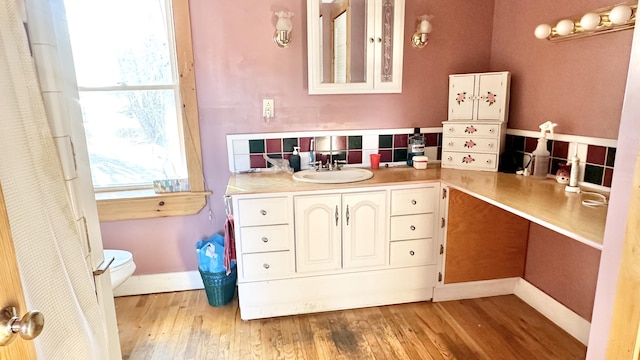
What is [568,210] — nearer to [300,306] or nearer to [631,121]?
[631,121]

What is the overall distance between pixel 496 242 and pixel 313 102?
146cm

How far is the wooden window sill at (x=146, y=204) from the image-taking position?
2.53m

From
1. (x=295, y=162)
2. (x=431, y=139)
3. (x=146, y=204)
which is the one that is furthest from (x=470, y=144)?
(x=146, y=204)

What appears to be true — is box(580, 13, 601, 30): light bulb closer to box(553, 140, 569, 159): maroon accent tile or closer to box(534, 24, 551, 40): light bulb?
box(534, 24, 551, 40): light bulb

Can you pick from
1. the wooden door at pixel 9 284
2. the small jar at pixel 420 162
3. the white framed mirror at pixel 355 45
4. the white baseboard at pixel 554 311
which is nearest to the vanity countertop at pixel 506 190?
the small jar at pixel 420 162

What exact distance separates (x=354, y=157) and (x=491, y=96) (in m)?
0.97

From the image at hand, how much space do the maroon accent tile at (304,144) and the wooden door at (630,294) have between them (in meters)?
1.97

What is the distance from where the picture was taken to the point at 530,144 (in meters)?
2.49

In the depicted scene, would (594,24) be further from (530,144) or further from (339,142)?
(339,142)

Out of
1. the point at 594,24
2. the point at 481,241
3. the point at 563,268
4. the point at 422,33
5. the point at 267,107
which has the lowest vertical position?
the point at 563,268

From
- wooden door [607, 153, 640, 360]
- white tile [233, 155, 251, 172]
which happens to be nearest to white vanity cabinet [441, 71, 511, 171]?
white tile [233, 155, 251, 172]

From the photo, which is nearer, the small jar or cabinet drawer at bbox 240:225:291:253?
cabinet drawer at bbox 240:225:291:253

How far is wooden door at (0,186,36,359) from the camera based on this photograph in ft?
2.27

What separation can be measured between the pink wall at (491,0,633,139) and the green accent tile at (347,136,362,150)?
1012 mm
